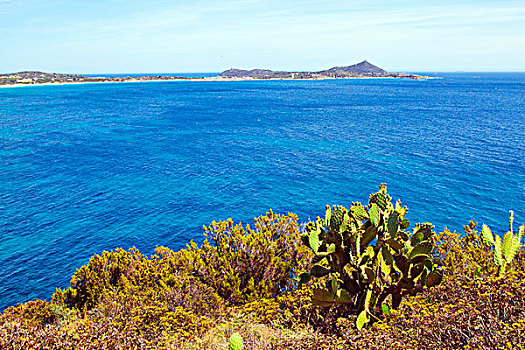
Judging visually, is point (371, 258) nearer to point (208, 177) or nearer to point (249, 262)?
point (249, 262)

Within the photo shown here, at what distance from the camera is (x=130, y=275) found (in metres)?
14.2

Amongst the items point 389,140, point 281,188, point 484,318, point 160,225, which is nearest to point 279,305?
point 484,318

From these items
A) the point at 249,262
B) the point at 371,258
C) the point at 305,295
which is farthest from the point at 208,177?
the point at 371,258

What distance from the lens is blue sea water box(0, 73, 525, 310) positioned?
27.9 meters

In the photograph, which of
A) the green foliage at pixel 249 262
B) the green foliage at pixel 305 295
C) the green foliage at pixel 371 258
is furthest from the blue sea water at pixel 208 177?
the green foliage at pixel 371 258

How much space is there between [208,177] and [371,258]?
110 ft

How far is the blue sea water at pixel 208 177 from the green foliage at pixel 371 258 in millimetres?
18573

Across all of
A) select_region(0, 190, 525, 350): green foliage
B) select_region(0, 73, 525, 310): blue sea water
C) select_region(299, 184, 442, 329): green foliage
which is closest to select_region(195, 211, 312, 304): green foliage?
select_region(0, 190, 525, 350): green foliage

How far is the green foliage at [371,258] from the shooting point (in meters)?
9.09

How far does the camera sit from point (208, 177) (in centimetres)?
4175

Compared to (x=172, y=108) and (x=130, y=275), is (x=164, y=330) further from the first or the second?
(x=172, y=108)

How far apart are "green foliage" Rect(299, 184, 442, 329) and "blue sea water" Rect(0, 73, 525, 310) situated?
18.6 meters

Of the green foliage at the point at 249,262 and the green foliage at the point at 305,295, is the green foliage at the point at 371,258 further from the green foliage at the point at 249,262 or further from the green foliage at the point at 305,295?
the green foliage at the point at 249,262

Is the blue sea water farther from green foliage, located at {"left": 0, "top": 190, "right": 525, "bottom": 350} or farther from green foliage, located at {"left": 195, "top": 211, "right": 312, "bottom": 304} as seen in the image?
green foliage, located at {"left": 195, "top": 211, "right": 312, "bottom": 304}
